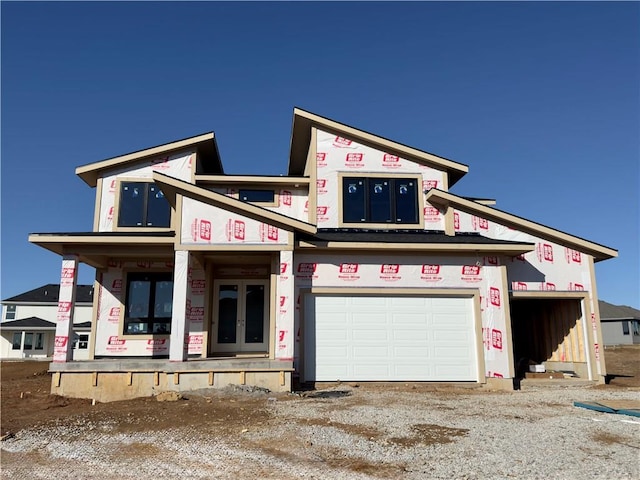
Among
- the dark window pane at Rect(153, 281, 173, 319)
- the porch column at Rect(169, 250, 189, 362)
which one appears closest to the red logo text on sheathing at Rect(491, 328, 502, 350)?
the porch column at Rect(169, 250, 189, 362)

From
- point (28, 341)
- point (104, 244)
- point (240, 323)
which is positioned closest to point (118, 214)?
point (104, 244)

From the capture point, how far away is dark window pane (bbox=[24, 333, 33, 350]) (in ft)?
105

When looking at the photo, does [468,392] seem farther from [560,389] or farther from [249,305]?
[249,305]

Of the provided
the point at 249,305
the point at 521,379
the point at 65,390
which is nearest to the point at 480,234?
the point at 521,379

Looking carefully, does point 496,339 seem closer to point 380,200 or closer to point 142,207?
point 380,200

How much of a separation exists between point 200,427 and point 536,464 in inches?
196

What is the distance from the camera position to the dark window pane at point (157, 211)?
48.0 feet

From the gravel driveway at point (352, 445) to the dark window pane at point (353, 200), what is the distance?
622 centimetres

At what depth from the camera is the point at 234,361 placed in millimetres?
10836

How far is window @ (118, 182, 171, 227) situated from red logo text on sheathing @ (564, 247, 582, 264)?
40.1ft

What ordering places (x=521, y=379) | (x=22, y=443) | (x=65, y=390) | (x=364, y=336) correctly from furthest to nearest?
(x=521, y=379)
(x=364, y=336)
(x=65, y=390)
(x=22, y=443)

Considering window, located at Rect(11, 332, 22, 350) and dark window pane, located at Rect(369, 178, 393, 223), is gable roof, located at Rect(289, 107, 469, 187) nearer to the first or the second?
dark window pane, located at Rect(369, 178, 393, 223)

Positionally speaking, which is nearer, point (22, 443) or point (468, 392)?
point (22, 443)

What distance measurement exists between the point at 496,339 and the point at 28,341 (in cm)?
3249
